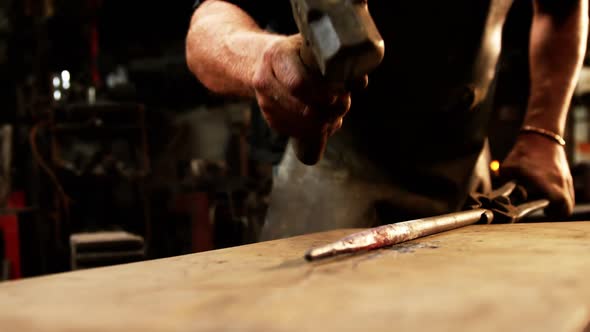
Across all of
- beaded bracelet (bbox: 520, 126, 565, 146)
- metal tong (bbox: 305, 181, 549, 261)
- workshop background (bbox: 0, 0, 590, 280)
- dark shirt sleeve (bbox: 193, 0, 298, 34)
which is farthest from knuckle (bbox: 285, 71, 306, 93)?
workshop background (bbox: 0, 0, 590, 280)

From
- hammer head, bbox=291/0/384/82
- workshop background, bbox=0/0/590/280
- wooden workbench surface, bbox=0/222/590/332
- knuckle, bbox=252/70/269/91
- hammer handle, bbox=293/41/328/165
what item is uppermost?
hammer head, bbox=291/0/384/82

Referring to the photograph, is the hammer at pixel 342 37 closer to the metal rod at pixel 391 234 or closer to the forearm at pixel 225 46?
the metal rod at pixel 391 234

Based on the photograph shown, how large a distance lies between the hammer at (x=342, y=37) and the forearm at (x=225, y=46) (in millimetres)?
324

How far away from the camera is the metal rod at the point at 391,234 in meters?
0.70

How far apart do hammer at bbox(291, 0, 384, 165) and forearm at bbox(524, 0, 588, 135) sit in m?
1.21

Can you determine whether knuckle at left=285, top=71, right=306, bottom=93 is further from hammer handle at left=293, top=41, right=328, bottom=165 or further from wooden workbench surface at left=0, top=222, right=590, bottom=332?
wooden workbench surface at left=0, top=222, right=590, bottom=332

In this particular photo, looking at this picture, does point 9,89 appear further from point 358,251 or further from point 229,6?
point 358,251

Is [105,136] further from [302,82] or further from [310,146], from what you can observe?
[302,82]

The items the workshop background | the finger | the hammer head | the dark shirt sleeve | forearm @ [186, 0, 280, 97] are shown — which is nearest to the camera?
the hammer head

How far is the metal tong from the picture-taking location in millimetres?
716

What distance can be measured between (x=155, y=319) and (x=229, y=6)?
1052mm

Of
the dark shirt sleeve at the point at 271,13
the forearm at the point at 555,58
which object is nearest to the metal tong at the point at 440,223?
the forearm at the point at 555,58

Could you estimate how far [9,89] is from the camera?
514cm

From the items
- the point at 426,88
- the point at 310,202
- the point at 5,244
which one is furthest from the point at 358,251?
the point at 5,244
